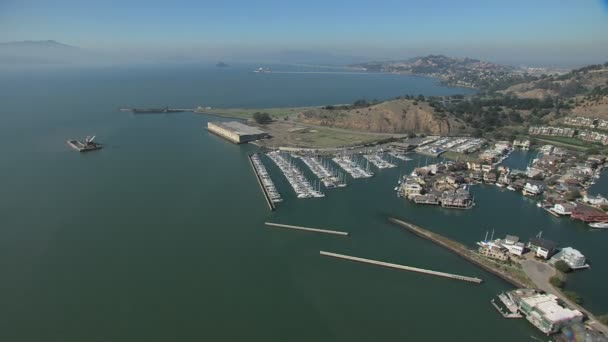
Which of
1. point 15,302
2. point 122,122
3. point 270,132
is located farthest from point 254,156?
point 122,122

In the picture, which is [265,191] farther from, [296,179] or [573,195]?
[573,195]

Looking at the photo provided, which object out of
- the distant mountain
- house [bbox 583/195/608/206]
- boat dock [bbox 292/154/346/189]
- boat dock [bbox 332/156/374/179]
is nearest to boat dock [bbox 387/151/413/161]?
boat dock [bbox 332/156/374/179]

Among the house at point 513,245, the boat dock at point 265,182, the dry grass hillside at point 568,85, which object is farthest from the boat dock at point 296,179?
the dry grass hillside at point 568,85

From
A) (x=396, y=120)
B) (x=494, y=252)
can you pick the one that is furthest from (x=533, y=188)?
(x=396, y=120)

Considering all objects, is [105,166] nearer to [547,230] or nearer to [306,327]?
[306,327]

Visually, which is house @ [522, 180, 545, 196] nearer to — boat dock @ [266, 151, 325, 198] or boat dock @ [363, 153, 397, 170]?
boat dock @ [363, 153, 397, 170]

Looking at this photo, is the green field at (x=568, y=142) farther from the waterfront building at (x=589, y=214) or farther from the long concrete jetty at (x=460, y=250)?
the long concrete jetty at (x=460, y=250)
